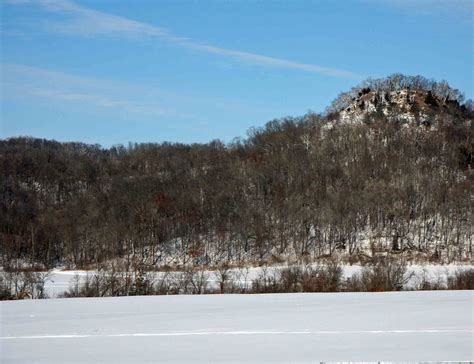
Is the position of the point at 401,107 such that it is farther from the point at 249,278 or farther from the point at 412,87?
the point at 249,278

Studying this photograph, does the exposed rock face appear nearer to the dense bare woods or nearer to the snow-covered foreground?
the dense bare woods

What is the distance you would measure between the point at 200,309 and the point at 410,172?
1950 inches

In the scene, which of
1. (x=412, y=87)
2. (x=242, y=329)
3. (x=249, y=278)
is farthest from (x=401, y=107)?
(x=242, y=329)

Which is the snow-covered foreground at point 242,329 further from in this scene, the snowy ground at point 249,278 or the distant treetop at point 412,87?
the distant treetop at point 412,87

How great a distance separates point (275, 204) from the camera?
59.2m

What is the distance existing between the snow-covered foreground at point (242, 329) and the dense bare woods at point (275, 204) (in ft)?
86.4

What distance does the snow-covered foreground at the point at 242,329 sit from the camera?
33.4ft

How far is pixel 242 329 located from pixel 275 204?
154ft

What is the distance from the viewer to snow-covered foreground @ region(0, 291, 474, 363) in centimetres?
1018

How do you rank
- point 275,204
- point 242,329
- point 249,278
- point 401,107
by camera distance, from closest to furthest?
1. point 242,329
2. point 249,278
3. point 275,204
4. point 401,107

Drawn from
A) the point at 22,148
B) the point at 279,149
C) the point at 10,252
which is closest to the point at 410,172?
the point at 279,149

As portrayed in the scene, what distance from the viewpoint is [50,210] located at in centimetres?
6794

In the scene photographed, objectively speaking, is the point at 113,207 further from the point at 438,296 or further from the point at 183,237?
the point at 438,296

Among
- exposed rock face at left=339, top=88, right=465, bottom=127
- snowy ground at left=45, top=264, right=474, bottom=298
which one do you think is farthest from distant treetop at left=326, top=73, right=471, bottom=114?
snowy ground at left=45, top=264, right=474, bottom=298
